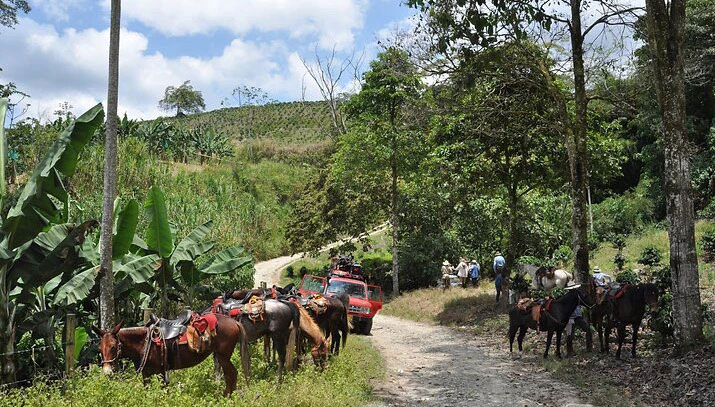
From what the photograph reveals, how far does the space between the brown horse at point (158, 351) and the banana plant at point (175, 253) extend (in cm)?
407

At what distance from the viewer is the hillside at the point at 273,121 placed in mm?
85125

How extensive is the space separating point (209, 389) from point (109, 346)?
1.83 m

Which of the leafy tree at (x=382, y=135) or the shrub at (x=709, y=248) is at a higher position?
the leafy tree at (x=382, y=135)

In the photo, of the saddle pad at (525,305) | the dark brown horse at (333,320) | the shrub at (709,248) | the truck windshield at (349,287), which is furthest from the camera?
the shrub at (709,248)

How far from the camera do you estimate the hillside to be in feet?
279

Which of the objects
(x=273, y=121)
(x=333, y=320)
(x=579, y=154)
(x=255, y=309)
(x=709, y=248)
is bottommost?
(x=333, y=320)

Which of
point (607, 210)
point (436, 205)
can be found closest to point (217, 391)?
point (436, 205)

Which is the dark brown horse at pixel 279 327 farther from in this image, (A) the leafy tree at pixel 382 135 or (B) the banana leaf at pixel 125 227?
(A) the leafy tree at pixel 382 135

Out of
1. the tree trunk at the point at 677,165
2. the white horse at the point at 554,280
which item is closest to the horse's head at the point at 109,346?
the tree trunk at the point at 677,165

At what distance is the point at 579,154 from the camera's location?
15492mm

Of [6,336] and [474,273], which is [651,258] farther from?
[6,336]

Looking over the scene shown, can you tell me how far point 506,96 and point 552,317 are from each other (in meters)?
7.12

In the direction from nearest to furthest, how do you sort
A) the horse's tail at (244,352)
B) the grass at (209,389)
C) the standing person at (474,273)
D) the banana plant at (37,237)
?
the grass at (209,389)
the banana plant at (37,237)
the horse's tail at (244,352)
the standing person at (474,273)

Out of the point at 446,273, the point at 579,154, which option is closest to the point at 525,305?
the point at 579,154
